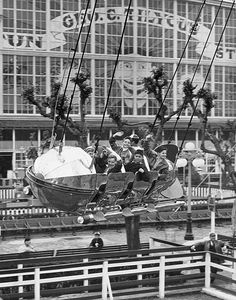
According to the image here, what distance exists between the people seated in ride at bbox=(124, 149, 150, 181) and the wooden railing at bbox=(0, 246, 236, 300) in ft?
6.45

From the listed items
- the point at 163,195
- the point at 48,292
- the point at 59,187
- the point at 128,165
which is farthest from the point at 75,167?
the point at 163,195

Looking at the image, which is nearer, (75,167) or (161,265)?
(75,167)

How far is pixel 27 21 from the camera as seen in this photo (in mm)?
46344

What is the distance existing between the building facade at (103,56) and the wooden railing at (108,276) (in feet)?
91.5

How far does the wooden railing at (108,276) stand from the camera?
15.5 m

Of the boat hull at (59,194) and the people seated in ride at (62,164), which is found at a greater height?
the people seated in ride at (62,164)

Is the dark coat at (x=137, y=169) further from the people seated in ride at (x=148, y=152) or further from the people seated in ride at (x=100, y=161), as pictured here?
the people seated in ride at (x=148, y=152)

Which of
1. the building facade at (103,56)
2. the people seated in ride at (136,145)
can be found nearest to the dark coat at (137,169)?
the people seated in ride at (136,145)

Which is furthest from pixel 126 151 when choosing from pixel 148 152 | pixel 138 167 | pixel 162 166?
pixel 162 166

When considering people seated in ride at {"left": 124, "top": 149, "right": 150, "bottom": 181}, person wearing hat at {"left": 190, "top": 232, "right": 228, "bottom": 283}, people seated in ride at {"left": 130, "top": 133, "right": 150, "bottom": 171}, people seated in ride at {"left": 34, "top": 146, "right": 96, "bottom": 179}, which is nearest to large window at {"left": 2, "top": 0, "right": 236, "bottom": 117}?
people seated in ride at {"left": 130, "top": 133, "right": 150, "bottom": 171}

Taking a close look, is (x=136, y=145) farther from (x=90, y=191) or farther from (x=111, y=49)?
(x=111, y=49)

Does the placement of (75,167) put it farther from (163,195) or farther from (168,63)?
(168,63)

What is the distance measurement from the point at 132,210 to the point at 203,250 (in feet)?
8.99

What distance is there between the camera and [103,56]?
159 feet
